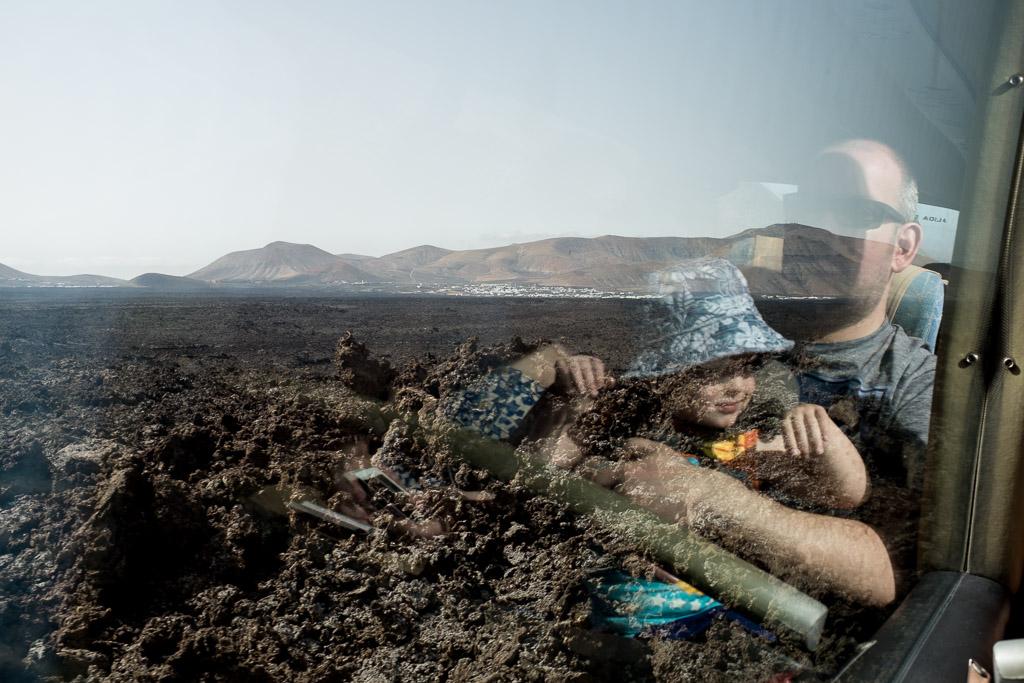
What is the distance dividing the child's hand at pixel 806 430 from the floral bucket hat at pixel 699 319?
236 millimetres

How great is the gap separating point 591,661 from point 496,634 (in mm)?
181

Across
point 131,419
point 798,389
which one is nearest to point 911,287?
point 798,389

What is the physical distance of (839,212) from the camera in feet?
5.26

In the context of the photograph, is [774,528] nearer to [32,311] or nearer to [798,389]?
[798,389]

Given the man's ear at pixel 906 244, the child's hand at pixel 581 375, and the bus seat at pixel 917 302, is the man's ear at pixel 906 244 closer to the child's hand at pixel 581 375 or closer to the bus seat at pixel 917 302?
the bus seat at pixel 917 302

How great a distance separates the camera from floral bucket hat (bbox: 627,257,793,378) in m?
1.32

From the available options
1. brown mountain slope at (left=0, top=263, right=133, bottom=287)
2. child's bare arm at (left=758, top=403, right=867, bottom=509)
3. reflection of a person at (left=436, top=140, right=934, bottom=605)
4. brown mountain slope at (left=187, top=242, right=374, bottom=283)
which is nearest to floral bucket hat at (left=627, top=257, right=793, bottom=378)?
reflection of a person at (left=436, top=140, right=934, bottom=605)

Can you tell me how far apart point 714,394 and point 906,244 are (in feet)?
2.63

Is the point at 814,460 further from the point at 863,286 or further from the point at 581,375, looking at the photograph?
the point at 581,375

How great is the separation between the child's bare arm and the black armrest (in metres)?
0.37

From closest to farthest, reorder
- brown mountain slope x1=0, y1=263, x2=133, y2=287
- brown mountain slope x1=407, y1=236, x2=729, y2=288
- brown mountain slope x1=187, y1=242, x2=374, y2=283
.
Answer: brown mountain slope x1=0, y1=263, x2=133, y2=287 < brown mountain slope x1=187, y1=242, x2=374, y2=283 < brown mountain slope x1=407, y1=236, x2=729, y2=288

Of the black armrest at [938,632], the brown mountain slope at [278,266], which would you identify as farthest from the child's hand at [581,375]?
the black armrest at [938,632]

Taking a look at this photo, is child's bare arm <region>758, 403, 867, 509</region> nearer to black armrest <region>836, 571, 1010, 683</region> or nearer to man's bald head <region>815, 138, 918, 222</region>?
black armrest <region>836, 571, 1010, 683</region>

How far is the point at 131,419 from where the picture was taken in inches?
34.4
